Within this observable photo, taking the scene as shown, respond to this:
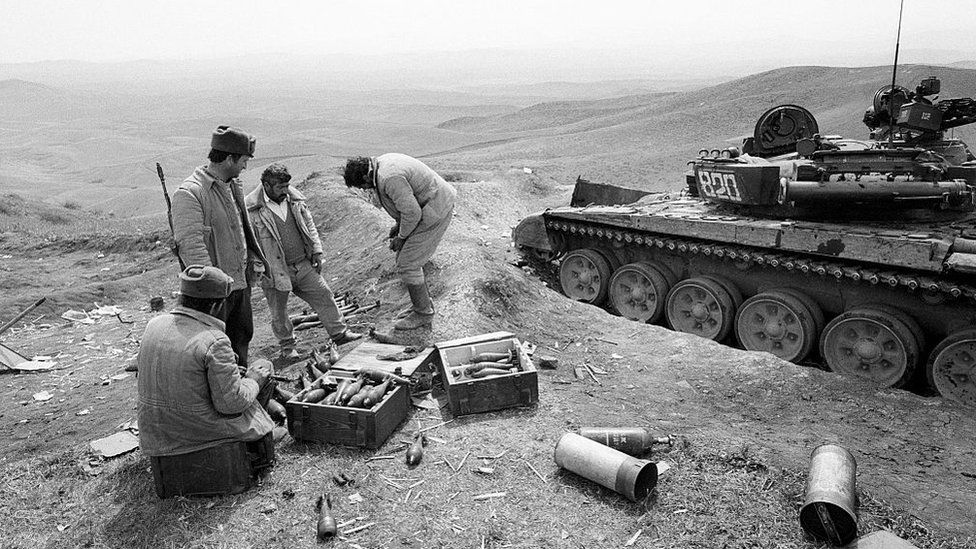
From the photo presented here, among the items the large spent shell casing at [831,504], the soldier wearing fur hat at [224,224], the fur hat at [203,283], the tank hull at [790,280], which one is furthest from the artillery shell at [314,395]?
the tank hull at [790,280]

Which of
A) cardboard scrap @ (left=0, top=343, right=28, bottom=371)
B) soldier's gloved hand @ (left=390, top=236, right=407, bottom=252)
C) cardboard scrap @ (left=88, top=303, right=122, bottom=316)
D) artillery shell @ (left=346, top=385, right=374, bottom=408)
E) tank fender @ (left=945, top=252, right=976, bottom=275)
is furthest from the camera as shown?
cardboard scrap @ (left=88, top=303, right=122, bottom=316)

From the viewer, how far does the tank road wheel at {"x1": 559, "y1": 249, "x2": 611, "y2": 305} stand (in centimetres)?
1174

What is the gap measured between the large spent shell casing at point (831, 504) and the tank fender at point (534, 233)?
7.61m

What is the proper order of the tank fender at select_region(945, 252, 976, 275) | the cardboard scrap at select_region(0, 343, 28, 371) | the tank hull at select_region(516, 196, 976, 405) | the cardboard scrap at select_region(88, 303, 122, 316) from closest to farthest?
the tank fender at select_region(945, 252, 976, 275) → the tank hull at select_region(516, 196, 976, 405) → the cardboard scrap at select_region(0, 343, 28, 371) → the cardboard scrap at select_region(88, 303, 122, 316)

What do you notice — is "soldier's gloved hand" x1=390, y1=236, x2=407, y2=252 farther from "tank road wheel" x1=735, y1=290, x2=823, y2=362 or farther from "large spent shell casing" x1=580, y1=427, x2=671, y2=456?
"tank road wheel" x1=735, y1=290, x2=823, y2=362

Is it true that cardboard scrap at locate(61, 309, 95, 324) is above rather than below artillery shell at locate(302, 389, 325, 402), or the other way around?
below

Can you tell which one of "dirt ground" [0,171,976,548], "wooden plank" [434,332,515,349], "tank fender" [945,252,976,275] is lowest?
"dirt ground" [0,171,976,548]

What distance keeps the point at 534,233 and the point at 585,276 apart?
48.4 inches

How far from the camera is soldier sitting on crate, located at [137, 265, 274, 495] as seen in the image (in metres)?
5.08

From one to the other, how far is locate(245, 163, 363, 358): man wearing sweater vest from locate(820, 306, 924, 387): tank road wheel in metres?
5.95

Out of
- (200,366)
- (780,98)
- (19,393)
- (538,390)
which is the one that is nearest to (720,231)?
(538,390)

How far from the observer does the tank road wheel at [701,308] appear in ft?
33.4

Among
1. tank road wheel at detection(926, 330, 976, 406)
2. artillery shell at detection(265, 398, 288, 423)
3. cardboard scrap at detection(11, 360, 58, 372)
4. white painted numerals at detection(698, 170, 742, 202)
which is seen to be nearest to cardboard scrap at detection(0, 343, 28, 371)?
cardboard scrap at detection(11, 360, 58, 372)

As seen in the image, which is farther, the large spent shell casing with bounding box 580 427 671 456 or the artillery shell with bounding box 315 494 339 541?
the large spent shell casing with bounding box 580 427 671 456
